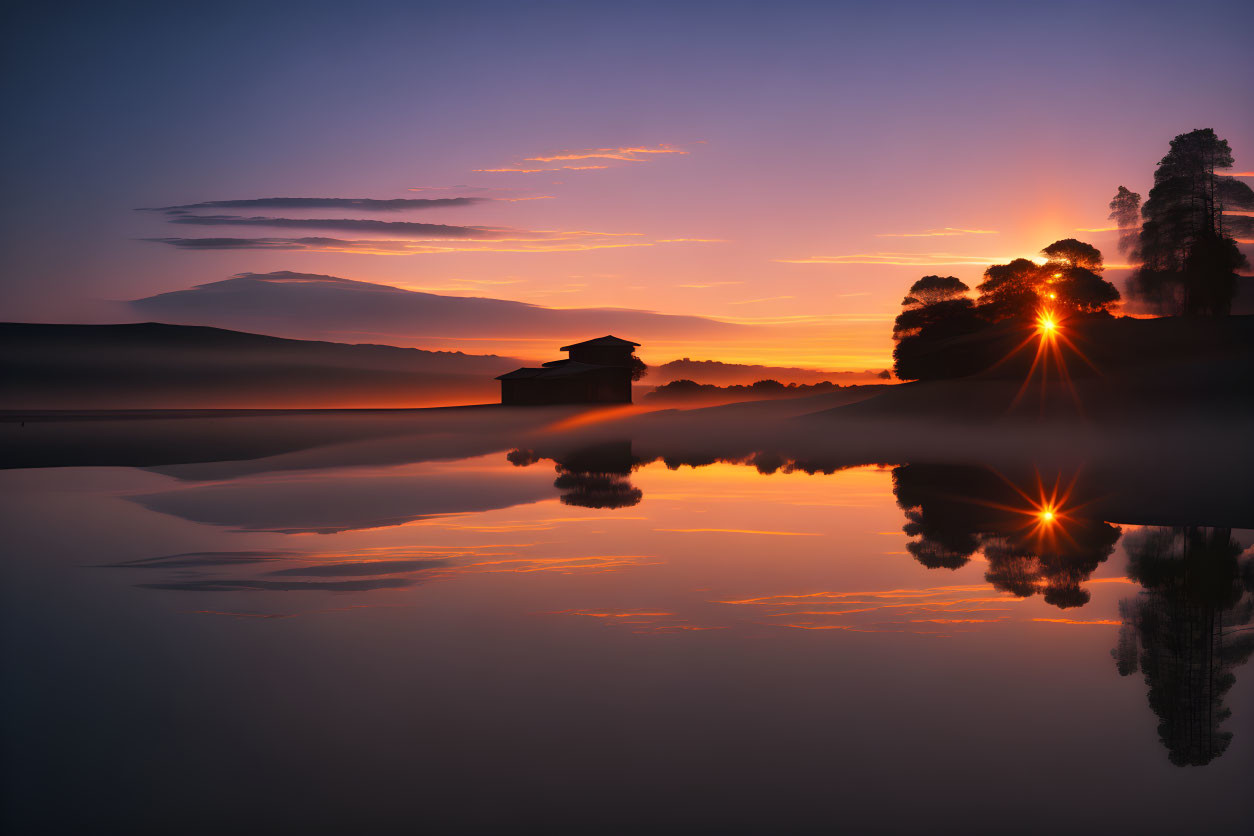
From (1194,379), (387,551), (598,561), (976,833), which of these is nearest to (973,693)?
(976,833)

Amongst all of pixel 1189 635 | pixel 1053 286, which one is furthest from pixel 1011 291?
pixel 1189 635

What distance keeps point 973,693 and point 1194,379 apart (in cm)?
4734

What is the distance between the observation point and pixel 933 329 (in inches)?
2857

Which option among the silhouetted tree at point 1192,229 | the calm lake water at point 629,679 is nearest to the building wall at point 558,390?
the silhouetted tree at point 1192,229

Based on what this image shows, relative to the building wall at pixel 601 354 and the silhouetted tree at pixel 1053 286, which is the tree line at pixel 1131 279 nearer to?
the silhouetted tree at pixel 1053 286

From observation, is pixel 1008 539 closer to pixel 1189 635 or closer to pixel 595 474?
pixel 1189 635

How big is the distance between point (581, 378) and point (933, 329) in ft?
101

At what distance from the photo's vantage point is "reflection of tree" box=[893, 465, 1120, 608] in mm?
12023

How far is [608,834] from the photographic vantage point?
537cm

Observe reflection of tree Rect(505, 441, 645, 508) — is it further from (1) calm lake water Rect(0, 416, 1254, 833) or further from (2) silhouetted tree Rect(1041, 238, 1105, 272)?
(2) silhouetted tree Rect(1041, 238, 1105, 272)

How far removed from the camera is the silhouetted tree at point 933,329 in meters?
66.5

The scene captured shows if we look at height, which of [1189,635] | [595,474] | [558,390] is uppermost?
[558,390]

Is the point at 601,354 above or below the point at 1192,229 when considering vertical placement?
below

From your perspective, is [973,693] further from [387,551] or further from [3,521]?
[3,521]
